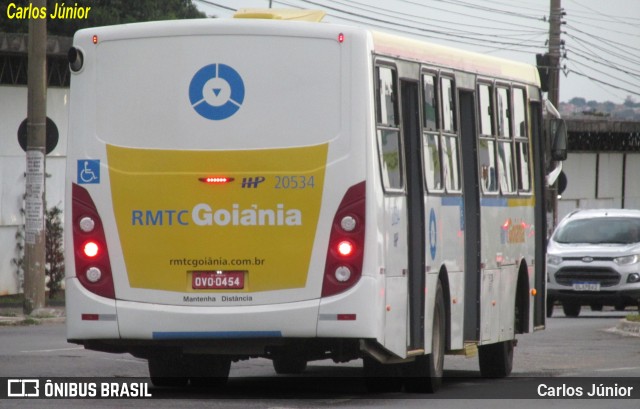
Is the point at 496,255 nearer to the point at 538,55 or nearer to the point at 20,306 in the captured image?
the point at 20,306

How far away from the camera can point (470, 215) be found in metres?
16.6

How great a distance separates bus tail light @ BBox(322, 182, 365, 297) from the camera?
13.5 metres

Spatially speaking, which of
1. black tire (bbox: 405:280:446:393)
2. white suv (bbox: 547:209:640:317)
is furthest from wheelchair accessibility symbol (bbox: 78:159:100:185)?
white suv (bbox: 547:209:640:317)

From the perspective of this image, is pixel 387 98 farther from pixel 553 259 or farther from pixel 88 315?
pixel 553 259

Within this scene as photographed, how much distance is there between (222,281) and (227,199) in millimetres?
632

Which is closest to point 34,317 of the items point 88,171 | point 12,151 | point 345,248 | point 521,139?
point 12,151

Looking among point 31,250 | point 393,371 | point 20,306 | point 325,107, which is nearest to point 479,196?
point 393,371

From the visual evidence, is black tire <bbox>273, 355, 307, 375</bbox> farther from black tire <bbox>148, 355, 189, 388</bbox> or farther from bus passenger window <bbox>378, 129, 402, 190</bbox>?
bus passenger window <bbox>378, 129, 402, 190</bbox>

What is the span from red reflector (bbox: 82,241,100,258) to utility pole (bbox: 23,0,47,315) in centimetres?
1246

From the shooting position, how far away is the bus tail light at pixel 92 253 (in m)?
13.9

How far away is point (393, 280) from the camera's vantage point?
1420 cm

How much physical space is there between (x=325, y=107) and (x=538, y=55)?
29.3m

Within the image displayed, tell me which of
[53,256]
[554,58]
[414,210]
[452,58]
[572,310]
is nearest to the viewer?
[414,210]

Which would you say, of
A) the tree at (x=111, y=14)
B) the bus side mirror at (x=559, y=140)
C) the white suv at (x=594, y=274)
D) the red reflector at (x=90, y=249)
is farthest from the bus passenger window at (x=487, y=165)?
the tree at (x=111, y=14)
